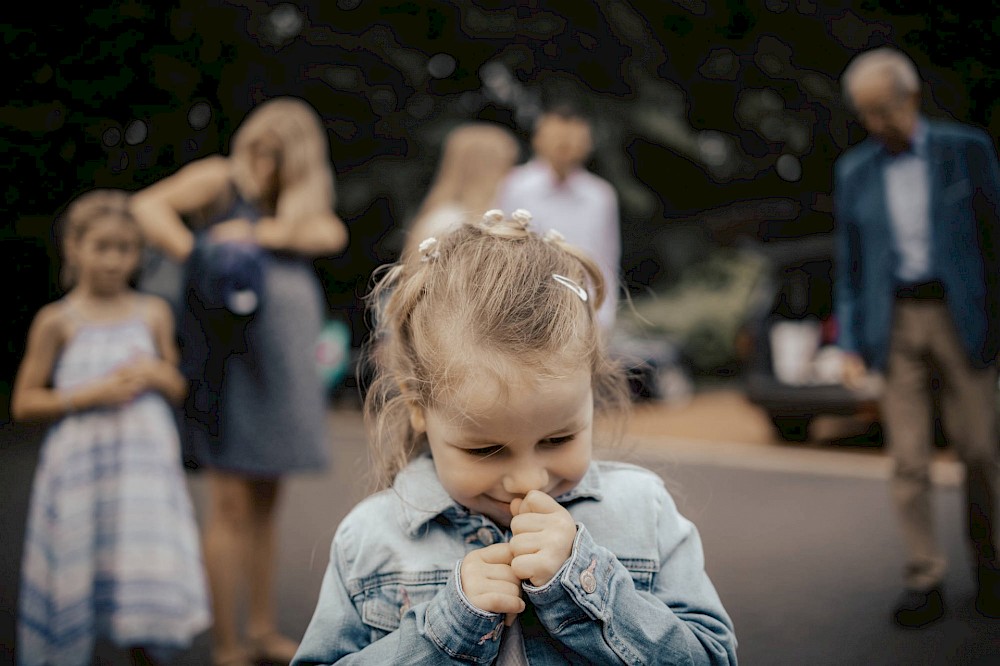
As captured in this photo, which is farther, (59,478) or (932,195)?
(932,195)

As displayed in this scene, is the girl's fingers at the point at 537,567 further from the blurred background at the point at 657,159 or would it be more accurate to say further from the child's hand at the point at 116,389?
the child's hand at the point at 116,389

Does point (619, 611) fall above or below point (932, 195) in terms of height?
below

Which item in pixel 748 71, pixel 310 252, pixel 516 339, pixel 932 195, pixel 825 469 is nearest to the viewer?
pixel 516 339

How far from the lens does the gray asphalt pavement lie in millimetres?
3191

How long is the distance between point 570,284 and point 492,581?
0.45 metres

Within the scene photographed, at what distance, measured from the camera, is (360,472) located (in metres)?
1.89

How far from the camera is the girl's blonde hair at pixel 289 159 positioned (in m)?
3.08

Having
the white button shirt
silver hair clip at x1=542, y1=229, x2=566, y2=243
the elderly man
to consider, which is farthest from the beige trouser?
silver hair clip at x1=542, y1=229, x2=566, y2=243

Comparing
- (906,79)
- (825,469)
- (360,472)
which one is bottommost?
(825,469)

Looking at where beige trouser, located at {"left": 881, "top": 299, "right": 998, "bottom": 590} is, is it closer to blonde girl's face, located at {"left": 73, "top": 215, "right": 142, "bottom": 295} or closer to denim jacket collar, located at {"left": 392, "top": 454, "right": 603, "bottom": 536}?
denim jacket collar, located at {"left": 392, "top": 454, "right": 603, "bottom": 536}

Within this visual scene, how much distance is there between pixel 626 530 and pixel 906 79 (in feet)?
9.10

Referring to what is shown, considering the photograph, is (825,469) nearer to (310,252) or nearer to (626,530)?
(310,252)

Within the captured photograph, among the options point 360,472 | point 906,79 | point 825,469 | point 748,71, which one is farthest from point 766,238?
point 360,472

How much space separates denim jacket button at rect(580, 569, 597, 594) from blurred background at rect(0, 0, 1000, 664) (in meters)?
0.57
